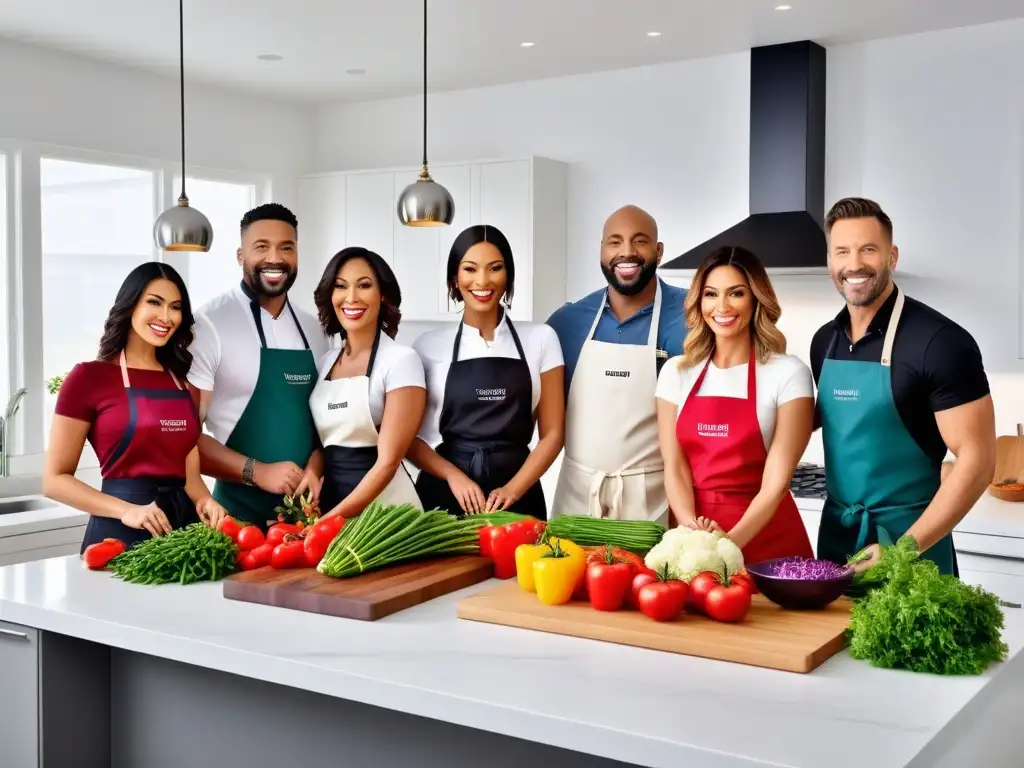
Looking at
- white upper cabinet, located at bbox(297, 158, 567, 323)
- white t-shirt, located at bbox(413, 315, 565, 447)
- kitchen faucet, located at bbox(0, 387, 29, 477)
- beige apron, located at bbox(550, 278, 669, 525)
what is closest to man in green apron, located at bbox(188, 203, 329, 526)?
white t-shirt, located at bbox(413, 315, 565, 447)

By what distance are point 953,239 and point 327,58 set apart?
10.5ft

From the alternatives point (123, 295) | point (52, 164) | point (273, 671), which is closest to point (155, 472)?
point (123, 295)

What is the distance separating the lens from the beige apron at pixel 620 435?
10.6 ft

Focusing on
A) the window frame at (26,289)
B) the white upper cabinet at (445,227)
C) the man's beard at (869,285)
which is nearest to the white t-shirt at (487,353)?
the man's beard at (869,285)

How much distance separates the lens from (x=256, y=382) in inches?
126

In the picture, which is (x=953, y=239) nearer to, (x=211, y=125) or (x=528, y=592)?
(x=528, y=592)

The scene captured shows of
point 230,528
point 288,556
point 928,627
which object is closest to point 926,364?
point 928,627

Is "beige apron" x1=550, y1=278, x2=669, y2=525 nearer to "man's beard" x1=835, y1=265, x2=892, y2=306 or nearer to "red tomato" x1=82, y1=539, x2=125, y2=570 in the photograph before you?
"man's beard" x1=835, y1=265, x2=892, y2=306

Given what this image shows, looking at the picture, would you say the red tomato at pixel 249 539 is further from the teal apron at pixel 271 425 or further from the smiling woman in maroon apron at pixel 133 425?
the teal apron at pixel 271 425

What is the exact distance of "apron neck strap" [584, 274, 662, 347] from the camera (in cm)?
329

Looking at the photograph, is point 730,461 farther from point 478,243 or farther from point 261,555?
point 261,555

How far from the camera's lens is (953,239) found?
4.92 meters

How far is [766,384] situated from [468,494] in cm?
89

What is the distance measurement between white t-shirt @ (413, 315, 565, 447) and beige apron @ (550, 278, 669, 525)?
0.14 m
